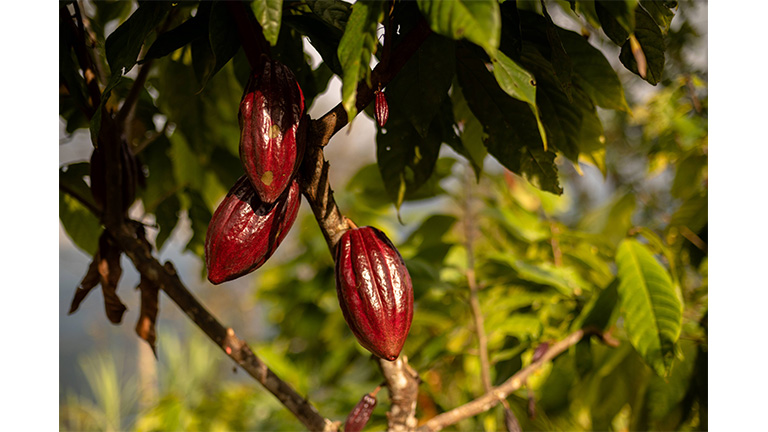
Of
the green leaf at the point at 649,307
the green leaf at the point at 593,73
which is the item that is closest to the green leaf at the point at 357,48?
the green leaf at the point at 593,73

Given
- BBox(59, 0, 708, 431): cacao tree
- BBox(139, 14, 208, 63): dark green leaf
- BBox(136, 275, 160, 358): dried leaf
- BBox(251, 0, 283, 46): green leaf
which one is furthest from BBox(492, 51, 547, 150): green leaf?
BBox(136, 275, 160, 358): dried leaf

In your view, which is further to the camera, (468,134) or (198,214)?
(198,214)

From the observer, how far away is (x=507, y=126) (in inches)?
18.6

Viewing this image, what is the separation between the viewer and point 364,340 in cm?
37

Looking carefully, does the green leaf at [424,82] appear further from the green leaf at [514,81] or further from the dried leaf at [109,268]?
the dried leaf at [109,268]

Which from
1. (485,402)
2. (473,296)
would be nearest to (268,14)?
(485,402)

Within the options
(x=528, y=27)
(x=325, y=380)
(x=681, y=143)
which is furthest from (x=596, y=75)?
(x=325, y=380)

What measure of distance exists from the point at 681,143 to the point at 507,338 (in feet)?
1.45

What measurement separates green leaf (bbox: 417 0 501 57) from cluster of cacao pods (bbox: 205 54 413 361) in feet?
0.26

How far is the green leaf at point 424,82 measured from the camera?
408 mm

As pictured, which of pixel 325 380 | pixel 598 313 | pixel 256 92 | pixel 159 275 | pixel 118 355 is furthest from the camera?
pixel 118 355

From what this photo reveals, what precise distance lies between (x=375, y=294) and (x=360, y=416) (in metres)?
0.15

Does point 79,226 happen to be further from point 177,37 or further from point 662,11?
point 662,11

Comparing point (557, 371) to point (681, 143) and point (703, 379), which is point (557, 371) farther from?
point (681, 143)
